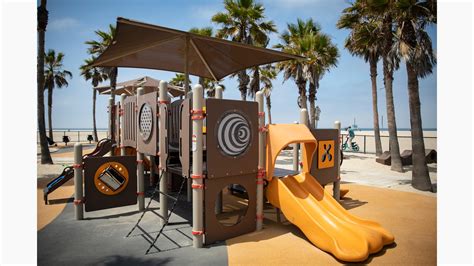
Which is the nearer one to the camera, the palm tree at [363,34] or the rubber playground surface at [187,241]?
the rubber playground surface at [187,241]

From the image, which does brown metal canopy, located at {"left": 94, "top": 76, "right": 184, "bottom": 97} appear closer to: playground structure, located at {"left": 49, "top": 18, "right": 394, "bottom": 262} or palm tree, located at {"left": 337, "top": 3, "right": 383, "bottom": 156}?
playground structure, located at {"left": 49, "top": 18, "right": 394, "bottom": 262}

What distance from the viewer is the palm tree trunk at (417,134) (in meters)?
8.20

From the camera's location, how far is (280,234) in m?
5.34

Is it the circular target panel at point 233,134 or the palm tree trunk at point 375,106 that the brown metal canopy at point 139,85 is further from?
the palm tree trunk at point 375,106

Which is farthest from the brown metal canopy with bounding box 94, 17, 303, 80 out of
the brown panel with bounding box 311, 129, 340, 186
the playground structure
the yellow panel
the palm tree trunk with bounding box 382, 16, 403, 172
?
the palm tree trunk with bounding box 382, 16, 403, 172

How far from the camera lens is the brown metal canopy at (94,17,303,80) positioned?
5.42m

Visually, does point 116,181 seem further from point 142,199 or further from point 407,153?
point 407,153

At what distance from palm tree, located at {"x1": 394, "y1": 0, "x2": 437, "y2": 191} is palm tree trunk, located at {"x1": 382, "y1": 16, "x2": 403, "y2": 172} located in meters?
1.63

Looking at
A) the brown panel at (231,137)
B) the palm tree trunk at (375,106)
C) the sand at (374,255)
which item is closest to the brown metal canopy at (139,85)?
the sand at (374,255)

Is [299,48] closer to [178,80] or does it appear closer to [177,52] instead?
[177,52]

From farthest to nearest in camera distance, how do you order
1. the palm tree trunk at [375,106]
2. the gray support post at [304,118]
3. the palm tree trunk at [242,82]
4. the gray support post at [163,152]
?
the palm tree trunk at [375,106]
the palm tree trunk at [242,82]
the gray support post at [304,118]
the gray support post at [163,152]

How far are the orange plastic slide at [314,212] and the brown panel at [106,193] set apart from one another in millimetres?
3114
